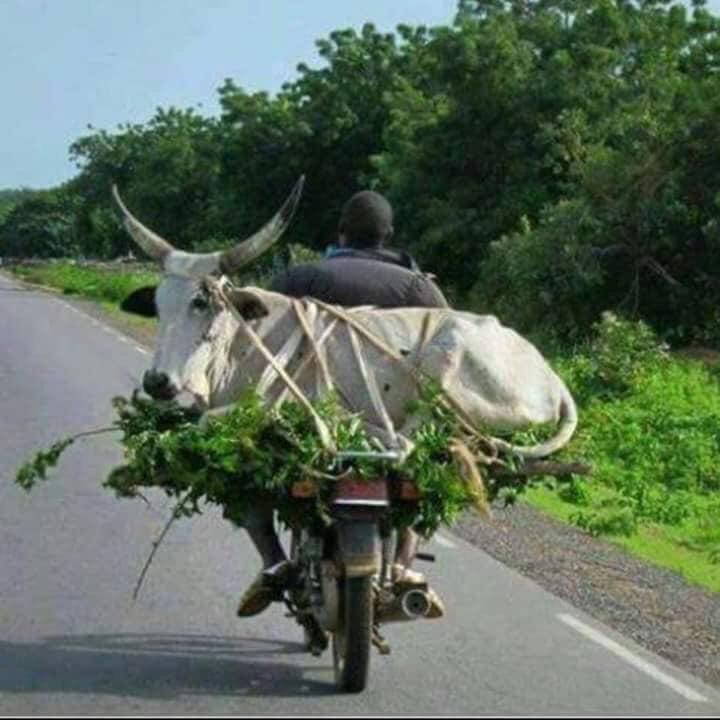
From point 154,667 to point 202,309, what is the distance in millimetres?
1592

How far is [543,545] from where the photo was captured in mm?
12047

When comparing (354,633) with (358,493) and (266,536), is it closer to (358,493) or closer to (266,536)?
(358,493)

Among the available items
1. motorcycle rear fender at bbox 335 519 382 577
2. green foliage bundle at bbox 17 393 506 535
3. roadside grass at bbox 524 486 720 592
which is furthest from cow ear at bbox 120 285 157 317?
roadside grass at bbox 524 486 720 592

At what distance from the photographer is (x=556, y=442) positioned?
7.70m

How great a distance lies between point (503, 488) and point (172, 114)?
10161 cm

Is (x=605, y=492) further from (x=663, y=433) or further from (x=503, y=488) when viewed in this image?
(x=503, y=488)

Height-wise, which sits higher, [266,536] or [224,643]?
[266,536]

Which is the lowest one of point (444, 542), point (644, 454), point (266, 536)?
point (644, 454)

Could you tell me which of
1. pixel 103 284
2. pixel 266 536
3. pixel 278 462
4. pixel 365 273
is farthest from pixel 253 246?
pixel 103 284

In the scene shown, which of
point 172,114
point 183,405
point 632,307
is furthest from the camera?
point 172,114

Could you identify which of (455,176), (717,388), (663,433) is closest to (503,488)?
(663,433)

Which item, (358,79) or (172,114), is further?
(172,114)

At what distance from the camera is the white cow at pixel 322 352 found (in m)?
7.56

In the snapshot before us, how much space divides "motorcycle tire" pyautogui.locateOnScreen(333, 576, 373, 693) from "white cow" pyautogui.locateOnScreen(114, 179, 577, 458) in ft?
2.48
